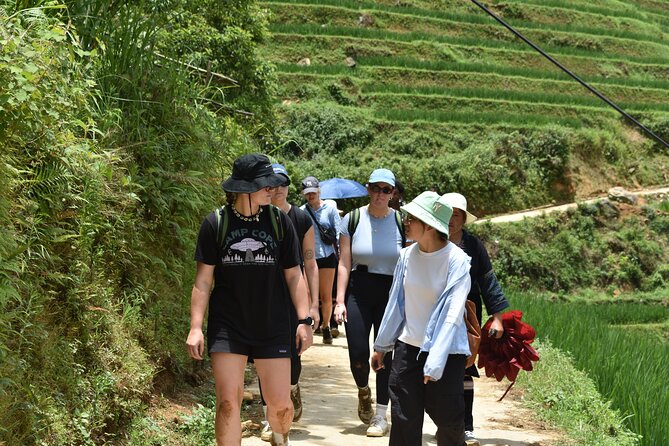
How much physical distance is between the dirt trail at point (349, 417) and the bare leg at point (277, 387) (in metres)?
1.09

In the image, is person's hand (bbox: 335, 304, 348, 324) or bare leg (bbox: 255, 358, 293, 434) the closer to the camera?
bare leg (bbox: 255, 358, 293, 434)

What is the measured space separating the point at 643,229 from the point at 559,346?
56.1ft

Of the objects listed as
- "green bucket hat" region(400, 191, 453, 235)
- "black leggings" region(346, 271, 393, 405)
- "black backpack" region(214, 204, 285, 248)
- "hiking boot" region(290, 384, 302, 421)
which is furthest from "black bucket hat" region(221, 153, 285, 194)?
"hiking boot" region(290, 384, 302, 421)

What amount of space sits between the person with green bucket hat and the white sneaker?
1.49 m

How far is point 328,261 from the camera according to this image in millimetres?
9914

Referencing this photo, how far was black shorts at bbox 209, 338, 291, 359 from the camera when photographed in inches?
207

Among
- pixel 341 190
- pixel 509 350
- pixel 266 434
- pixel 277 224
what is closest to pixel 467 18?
pixel 341 190

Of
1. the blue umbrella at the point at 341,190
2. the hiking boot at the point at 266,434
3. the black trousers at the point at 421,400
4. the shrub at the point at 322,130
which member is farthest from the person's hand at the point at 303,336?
the shrub at the point at 322,130

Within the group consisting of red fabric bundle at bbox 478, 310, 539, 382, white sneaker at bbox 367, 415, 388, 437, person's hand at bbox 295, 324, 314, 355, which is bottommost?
white sneaker at bbox 367, 415, 388, 437

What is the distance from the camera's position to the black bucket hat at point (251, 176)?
5.27m

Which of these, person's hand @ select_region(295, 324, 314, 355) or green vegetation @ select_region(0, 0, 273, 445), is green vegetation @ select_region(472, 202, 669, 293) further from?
person's hand @ select_region(295, 324, 314, 355)

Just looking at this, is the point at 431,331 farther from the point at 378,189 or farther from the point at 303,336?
the point at 378,189

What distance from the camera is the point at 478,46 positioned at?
36781 millimetres

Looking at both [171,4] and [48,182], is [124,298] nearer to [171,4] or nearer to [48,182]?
[48,182]
